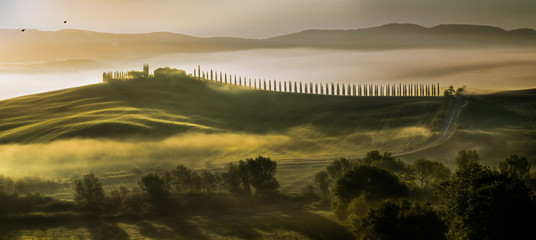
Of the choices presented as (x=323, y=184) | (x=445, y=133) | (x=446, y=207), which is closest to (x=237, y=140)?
(x=445, y=133)

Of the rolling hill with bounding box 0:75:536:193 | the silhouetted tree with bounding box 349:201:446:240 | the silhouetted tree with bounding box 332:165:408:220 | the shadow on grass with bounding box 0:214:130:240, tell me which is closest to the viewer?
the silhouetted tree with bounding box 349:201:446:240

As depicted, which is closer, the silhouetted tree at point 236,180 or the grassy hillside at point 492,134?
the silhouetted tree at point 236,180

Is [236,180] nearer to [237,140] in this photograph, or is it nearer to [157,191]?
[157,191]

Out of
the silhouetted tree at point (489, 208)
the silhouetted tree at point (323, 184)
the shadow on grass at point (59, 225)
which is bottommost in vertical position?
the shadow on grass at point (59, 225)

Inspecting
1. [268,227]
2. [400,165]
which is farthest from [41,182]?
[400,165]

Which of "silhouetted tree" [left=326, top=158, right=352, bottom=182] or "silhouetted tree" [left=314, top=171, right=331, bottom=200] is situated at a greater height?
"silhouetted tree" [left=326, top=158, right=352, bottom=182]

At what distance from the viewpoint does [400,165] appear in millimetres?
99875

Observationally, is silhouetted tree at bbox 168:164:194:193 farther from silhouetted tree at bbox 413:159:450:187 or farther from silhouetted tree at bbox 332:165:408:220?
silhouetted tree at bbox 413:159:450:187

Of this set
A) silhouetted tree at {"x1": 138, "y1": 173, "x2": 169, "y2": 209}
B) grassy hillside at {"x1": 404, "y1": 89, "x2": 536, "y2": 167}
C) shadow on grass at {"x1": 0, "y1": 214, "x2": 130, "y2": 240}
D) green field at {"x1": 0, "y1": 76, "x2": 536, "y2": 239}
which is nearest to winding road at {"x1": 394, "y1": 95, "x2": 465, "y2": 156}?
green field at {"x1": 0, "y1": 76, "x2": 536, "y2": 239}

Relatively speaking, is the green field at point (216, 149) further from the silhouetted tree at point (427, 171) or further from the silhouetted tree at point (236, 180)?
the silhouetted tree at point (427, 171)

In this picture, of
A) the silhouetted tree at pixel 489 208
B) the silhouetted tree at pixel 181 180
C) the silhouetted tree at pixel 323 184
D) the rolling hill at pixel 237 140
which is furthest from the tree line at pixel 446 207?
the rolling hill at pixel 237 140

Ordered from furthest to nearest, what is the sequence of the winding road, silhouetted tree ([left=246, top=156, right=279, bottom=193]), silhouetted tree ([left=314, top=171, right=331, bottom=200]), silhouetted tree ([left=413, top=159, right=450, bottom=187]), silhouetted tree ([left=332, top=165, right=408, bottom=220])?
the winding road
silhouetted tree ([left=413, top=159, right=450, bottom=187])
silhouetted tree ([left=314, top=171, right=331, bottom=200])
silhouetted tree ([left=246, top=156, right=279, bottom=193])
silhouetted tree ([left=332, top=165, right=408, bottom=220])

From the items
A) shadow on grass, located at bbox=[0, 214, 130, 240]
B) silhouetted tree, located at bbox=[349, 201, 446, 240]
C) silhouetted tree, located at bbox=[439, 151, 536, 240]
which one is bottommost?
shadow on grass, located at bbox=[0, 214, 130, 240]

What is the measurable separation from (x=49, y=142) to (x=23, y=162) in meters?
19.6
